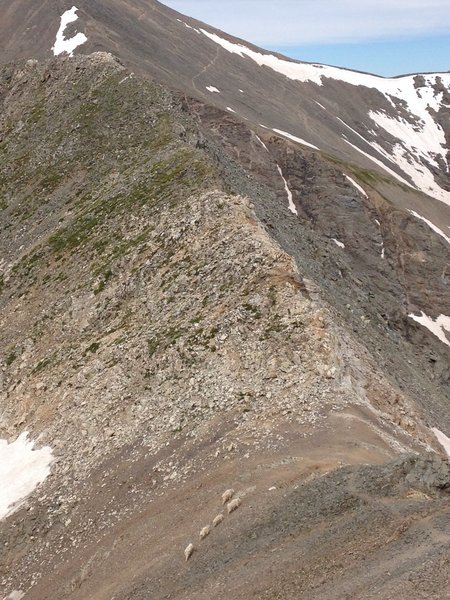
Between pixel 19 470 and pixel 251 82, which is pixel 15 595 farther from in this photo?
pixel 251 82

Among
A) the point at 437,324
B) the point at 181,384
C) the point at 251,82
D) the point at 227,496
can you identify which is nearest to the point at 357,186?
the point at 437,324

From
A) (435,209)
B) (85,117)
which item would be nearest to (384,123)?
(435,209)

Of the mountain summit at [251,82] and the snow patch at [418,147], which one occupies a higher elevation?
the mountain summit at [251,82]

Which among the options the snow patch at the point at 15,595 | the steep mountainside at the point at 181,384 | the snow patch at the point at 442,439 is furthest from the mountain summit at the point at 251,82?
the snow patch at the point at 15,595

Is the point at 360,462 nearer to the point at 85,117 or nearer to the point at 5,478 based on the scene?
the point at 5,478

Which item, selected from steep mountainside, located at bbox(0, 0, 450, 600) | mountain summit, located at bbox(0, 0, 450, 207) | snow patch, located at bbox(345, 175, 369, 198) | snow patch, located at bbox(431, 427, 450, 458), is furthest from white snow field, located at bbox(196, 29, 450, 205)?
snow patch, located at bbox(431, 427, 450, 458)

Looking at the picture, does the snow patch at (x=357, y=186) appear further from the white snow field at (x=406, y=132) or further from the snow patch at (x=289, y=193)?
the white snow field at (x=406, y=132)
